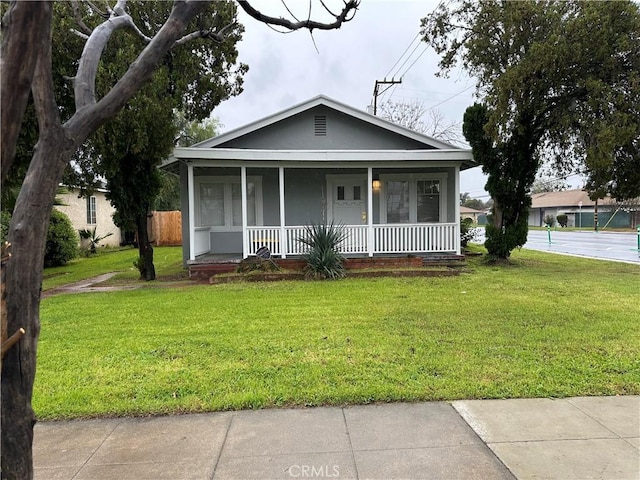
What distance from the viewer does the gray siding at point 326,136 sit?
1245 centimetres

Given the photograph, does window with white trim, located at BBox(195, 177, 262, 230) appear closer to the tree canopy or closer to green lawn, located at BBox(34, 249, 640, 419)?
green lawn, located at BBox(34, 249, 640, 419)

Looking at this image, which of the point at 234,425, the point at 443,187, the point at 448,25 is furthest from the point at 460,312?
the point at 448,25

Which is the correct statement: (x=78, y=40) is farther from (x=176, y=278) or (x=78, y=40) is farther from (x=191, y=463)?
(x=191, y=463)

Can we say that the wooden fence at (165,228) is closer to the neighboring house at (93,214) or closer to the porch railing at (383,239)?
the neighboring house at (93,214)

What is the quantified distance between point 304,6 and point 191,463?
4.33 meters

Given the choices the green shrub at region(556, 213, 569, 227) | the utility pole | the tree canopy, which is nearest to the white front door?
the tree canopy

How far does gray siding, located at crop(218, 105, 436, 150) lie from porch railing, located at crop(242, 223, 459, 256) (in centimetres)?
274

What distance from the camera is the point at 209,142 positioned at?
39.4 feet

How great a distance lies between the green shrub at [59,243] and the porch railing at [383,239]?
358 inches

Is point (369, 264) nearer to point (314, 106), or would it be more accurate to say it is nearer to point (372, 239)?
point (372, 239)

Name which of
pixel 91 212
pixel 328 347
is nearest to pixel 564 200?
pixel 91 212

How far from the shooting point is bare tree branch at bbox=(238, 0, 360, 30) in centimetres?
336

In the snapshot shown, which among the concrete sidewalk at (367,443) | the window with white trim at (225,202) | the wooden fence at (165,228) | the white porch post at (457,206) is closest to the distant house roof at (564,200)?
the white porch post at (457,206)

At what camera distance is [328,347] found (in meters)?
4.95
